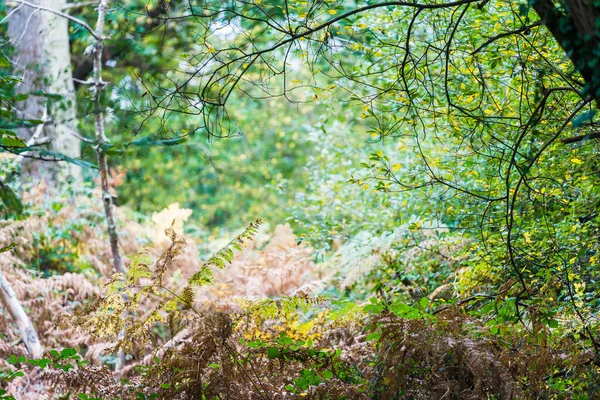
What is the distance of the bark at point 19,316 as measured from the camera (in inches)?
215

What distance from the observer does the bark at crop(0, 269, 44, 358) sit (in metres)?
5.45

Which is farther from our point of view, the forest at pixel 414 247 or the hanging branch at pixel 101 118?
the hanging branch at pixel 101 118

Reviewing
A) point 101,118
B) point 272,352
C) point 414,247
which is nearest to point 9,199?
point 272,352

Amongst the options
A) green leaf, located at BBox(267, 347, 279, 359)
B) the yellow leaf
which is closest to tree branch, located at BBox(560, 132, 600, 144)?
the yellow leaf

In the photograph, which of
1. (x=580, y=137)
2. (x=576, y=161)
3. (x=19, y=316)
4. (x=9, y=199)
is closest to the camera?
(x=580, y=137)

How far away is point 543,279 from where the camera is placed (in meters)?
3.70

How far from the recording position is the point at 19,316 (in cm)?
555

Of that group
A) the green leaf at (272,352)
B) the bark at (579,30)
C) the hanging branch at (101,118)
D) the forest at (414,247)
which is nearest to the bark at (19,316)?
the forest at (414,247)

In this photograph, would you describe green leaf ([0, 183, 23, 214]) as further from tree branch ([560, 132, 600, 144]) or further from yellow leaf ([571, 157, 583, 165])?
yellow leaf ([571, 157, 583, 165])

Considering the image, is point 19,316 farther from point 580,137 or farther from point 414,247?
point 580,137

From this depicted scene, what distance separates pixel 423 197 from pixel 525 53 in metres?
1.85

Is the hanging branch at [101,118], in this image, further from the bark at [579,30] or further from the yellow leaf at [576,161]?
the bark at [579,30]

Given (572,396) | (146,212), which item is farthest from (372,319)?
(146,212)

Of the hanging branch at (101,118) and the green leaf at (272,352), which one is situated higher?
the hanging branch at (101,118)
